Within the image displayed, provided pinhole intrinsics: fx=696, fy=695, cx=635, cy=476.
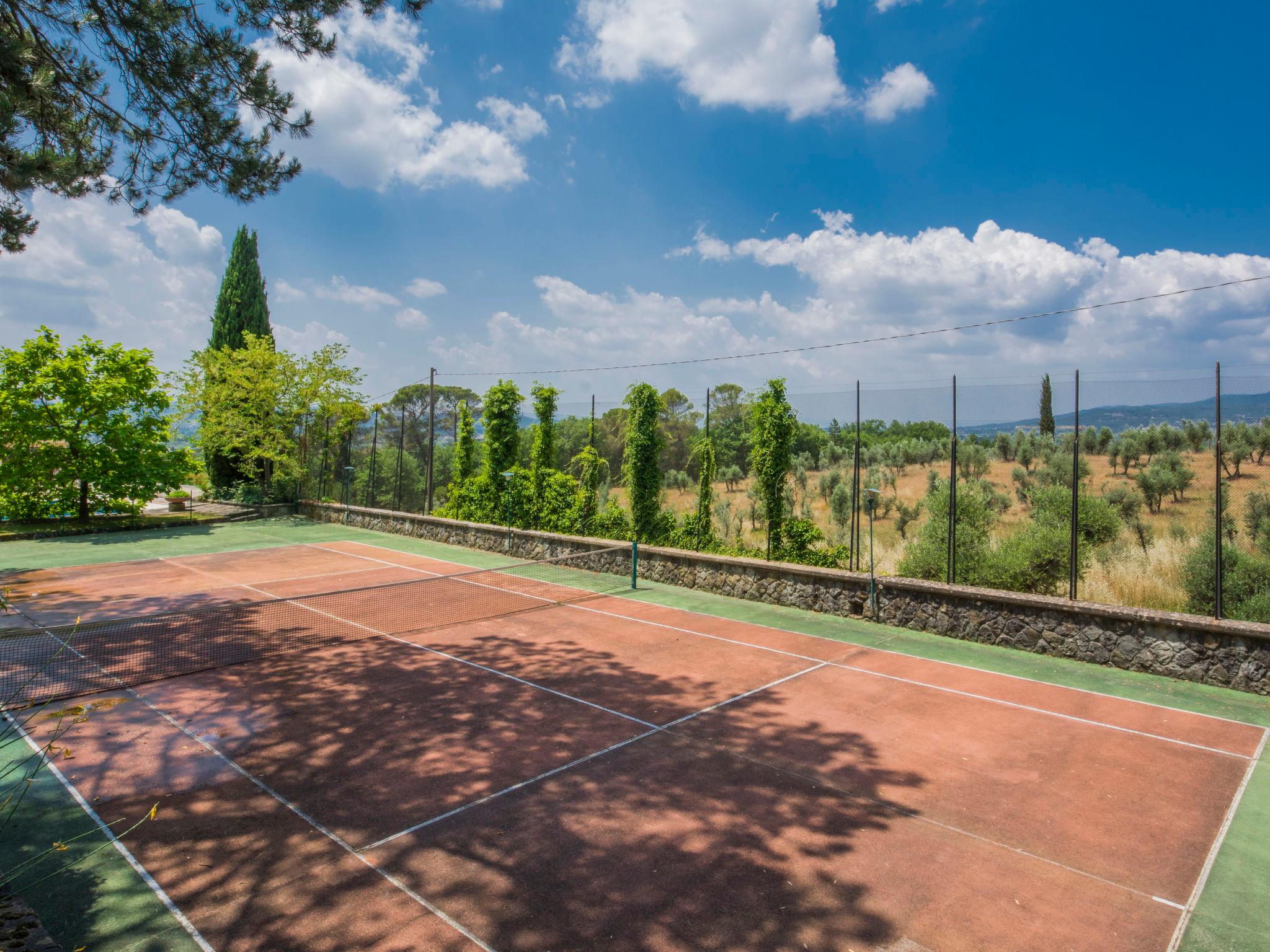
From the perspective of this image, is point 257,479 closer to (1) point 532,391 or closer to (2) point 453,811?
(1) point 532,391

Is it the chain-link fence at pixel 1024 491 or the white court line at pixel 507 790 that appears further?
the chain-link fence at pixel 1024 491

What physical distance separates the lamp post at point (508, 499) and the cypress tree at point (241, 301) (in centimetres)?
1531

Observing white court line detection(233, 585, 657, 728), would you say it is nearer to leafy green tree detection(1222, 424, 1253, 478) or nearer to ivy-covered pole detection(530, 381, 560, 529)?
ivy-covered pole detection(530, 381, 560, 529)

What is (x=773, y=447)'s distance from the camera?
13359 mm

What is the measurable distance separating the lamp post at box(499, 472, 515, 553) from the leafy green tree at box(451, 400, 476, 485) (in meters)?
2.24

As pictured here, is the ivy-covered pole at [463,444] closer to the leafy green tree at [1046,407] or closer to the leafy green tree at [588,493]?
the leafy green tree at [588,493]

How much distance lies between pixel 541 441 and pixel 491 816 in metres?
15.0

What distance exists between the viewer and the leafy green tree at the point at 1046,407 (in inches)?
444

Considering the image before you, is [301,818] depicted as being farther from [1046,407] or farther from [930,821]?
[1046,407]

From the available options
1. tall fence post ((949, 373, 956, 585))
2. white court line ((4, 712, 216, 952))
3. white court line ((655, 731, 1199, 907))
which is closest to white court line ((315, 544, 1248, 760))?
tall fence post ((949, 373, 956, 585))

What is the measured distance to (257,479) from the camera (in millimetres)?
27094

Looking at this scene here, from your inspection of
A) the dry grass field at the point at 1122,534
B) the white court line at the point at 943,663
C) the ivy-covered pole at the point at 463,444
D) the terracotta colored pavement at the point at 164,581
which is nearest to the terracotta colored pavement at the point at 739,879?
the white court line at the point at 943,663

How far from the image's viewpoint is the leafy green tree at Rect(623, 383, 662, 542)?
15859 millimetres

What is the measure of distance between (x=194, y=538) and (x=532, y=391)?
34.0ft
